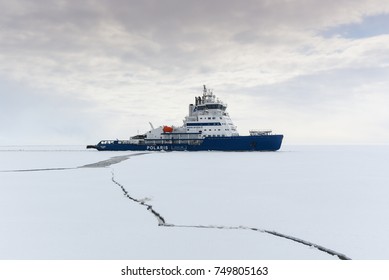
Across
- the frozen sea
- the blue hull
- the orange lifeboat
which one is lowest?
the frozen sea

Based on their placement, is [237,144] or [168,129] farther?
[168,129]

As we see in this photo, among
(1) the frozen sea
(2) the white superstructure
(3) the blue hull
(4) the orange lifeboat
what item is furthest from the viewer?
(4) the orange lifeboat

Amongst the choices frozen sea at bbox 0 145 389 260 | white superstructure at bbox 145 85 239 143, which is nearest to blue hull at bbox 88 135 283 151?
white superstructure at bbox 145 85 239 143

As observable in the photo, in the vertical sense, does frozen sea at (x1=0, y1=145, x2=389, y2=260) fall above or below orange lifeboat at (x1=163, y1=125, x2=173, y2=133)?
below

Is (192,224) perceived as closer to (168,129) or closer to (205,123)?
(205,123)

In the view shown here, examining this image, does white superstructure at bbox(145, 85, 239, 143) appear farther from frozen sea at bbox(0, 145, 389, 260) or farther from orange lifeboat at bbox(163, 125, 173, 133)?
frozen sea at bbox(0, 145, 389, 260)

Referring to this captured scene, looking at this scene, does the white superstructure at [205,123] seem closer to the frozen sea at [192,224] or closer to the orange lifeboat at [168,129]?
the orange lifeboat at [168,129]

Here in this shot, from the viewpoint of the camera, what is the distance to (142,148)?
226 feet

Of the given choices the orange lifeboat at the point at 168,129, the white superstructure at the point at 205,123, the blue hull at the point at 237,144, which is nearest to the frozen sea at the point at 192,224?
the blue hull at the point at 237,144

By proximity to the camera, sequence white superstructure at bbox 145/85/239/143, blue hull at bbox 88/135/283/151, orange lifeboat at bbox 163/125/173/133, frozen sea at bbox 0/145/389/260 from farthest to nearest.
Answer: orange lifeboat at bbox 163/125/173/133 < white superstructure at bbox 145/85/239/143 < blue hull at bbox 88/135/283/151 < frozen sea at bbox 0/145/389/260

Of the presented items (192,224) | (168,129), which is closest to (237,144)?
(168,129)

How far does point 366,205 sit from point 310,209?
2.59m

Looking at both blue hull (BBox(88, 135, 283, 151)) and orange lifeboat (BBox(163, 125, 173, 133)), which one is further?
orange lifeboat (BBox(163, 125, 173, 133))
